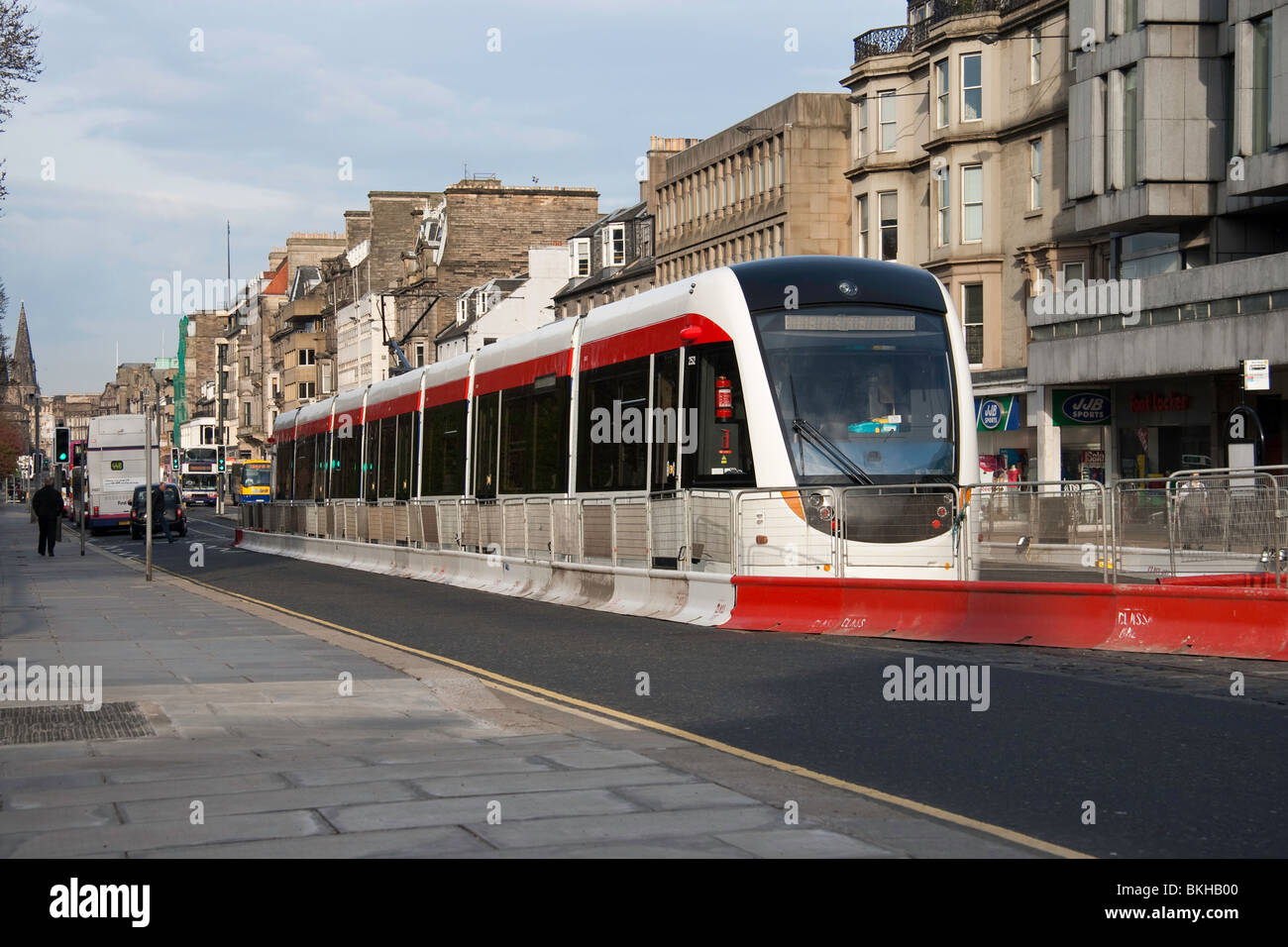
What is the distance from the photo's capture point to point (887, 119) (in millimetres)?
50969

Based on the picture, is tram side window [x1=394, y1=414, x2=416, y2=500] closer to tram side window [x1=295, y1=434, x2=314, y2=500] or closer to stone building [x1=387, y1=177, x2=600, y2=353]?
tram side window [x1=295, y1=434, x2=314, y2=500]

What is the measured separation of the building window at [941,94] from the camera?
47.5m

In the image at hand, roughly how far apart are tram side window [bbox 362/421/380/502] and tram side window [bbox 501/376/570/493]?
9.44 metres

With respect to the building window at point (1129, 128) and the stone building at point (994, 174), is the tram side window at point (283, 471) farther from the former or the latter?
the building window at point (1129, 128)

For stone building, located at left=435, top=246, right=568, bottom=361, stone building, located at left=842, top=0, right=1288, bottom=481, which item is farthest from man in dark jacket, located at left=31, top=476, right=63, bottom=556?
stone building, located at left=435, top=246, right=568, bottom=361

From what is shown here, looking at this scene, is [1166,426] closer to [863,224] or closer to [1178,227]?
[1178,227]

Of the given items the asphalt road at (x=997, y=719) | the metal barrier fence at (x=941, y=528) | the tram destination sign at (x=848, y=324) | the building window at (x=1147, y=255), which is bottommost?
the asphalt road at (x=997, y=719)

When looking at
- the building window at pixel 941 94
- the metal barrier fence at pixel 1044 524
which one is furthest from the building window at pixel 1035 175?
the metal barrier fence at pixel 1044 524

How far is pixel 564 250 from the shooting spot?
89688 millimetres

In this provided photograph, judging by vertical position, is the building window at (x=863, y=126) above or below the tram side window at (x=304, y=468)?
above

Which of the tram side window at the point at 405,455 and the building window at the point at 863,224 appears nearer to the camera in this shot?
the tram side window at the point at 405,455

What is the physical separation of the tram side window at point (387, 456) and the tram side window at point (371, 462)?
441 millimetres

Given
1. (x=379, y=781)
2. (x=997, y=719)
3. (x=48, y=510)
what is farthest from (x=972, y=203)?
(x=379, y=781)
